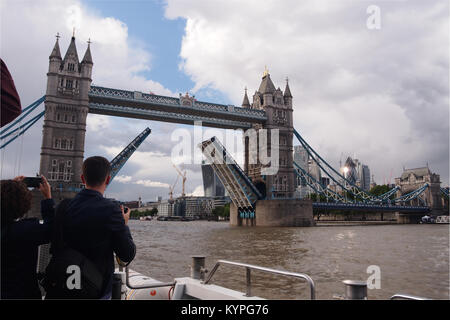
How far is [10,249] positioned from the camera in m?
1.90

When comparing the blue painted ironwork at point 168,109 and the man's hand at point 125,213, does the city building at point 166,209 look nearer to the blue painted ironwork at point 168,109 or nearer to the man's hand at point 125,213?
the blue painted ironwork at point 168,109

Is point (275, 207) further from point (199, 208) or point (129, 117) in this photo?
point (199, 208)

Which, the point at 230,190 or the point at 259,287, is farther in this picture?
the point at 230,190

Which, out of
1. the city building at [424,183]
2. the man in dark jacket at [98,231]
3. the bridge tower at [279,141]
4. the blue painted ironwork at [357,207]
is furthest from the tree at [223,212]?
the man in dark jacket at [98,231]

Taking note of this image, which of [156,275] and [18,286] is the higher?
[18,286]

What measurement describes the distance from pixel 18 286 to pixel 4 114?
1.01 metres

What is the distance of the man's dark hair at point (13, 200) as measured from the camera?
1.90 m

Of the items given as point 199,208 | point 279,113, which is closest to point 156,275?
point 279,113

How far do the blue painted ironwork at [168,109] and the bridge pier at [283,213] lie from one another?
1087 cm

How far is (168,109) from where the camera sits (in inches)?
1499

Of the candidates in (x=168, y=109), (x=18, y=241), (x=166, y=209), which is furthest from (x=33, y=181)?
(x=166, y=209)

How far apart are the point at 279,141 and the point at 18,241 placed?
139ft
